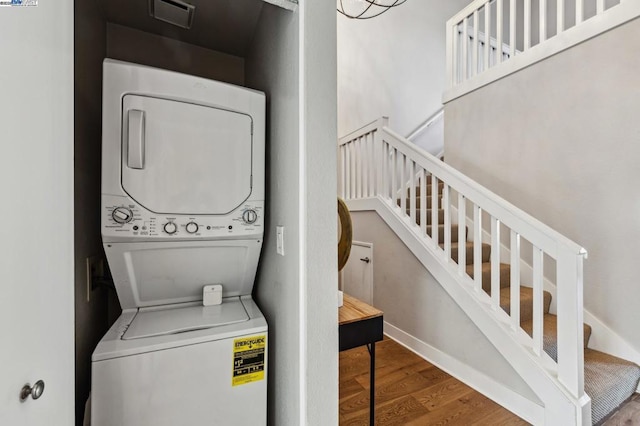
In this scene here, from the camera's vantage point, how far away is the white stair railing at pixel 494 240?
1.49 m

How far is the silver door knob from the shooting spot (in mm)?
589

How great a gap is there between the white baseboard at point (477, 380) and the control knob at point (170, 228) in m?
2.11

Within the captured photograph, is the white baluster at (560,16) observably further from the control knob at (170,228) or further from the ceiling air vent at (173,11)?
the control knob at (170,228)

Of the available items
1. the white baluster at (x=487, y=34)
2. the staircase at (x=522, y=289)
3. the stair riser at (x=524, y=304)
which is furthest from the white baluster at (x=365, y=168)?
the stair riser at (x=524, y=304)

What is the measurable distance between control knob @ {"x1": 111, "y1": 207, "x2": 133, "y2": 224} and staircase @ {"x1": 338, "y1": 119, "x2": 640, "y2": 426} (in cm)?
199

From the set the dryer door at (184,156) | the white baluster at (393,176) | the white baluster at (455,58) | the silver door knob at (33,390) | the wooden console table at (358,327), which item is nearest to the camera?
the silver door knob at (33,390)

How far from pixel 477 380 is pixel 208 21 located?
274cm

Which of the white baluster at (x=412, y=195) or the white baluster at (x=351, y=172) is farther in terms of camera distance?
the white baluster at (x=351, y=172)

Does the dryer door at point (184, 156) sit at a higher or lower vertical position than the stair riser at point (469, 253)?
higher

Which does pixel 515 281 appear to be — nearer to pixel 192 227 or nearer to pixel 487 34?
pixel 192 227

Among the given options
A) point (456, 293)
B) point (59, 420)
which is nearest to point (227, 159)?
point (59, 420)

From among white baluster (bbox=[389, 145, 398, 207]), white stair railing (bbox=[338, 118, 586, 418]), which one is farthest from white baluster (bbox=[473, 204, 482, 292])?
white baluster (bbox=[389, 145, 398, 207])

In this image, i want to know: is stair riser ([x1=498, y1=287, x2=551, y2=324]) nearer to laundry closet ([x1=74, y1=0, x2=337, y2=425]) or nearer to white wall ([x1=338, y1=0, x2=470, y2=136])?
laundry closet ([x1=74, y1=0, x2=337, y2=425])

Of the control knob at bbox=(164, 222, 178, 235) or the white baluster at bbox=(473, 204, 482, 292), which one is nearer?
the control knob at bbox=(164, 222, 178, 235)
